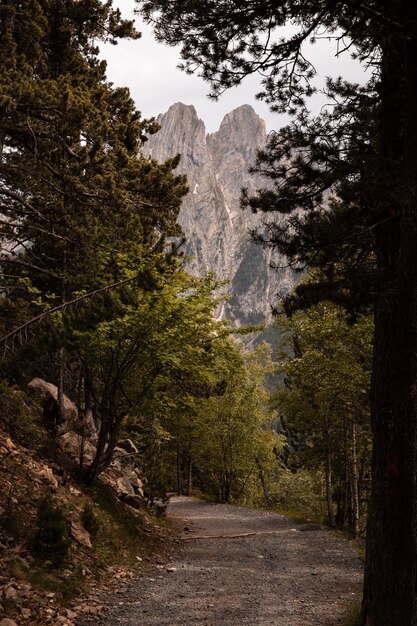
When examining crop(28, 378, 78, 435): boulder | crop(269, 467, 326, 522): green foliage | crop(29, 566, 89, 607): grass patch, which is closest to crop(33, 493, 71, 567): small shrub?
crop(29, 566, 89, 607): grass patch

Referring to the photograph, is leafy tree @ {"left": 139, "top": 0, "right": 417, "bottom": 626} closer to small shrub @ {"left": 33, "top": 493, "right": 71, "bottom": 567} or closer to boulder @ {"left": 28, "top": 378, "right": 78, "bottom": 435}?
small shrub @ {"left": 33, "top": 493, "right": 71, "bottom": 567}

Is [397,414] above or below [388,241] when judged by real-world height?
below

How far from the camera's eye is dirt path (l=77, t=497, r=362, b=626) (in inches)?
282

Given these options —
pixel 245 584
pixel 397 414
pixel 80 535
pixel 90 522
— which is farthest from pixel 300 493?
pixel 397 414

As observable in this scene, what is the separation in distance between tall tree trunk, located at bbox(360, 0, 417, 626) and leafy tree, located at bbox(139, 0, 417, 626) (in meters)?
0.01

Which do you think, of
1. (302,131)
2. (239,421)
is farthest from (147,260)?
(239,421)

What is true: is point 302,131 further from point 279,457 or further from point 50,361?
point 279,457

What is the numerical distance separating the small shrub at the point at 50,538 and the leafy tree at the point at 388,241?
193 inches

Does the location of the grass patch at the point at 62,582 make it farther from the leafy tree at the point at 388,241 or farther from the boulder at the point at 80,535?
the leafy tree at the point at 388,241

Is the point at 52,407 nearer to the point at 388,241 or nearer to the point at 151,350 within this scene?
the point at 151,350

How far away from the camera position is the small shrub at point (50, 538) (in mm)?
7707

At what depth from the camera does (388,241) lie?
19.4 ft

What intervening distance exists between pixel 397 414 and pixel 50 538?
5.99m

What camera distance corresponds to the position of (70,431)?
14.4 m
